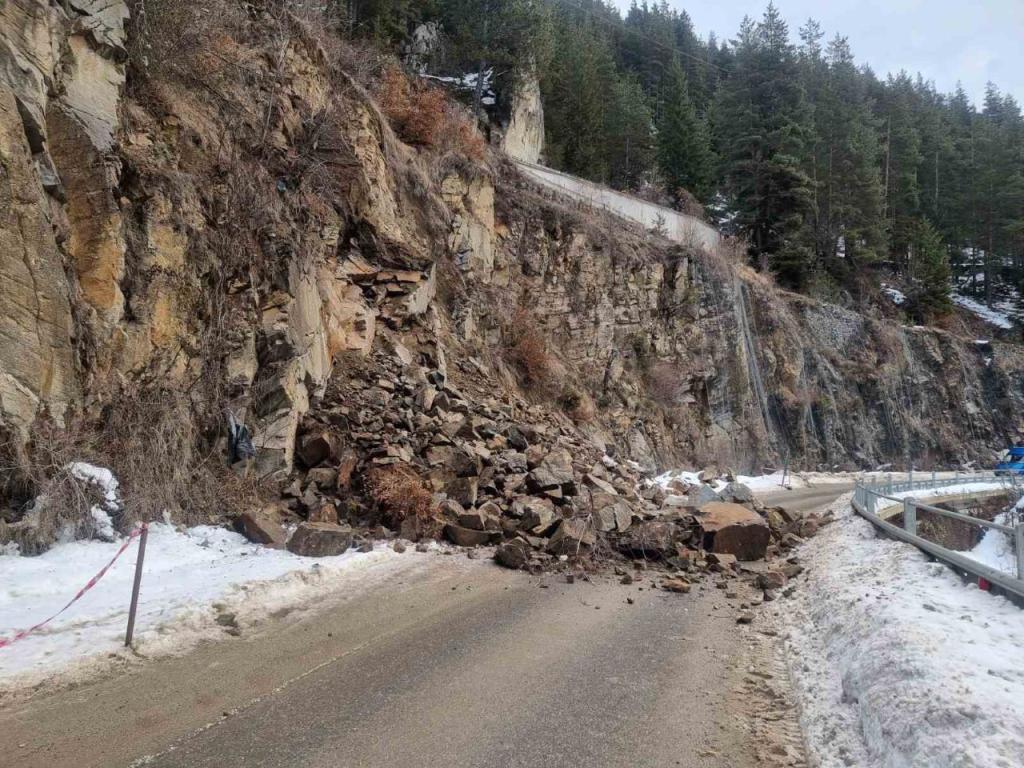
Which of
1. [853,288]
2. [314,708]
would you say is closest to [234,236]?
[314,708]

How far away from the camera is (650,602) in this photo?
786cm

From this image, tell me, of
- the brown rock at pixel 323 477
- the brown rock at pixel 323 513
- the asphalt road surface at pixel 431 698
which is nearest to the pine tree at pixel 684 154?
the brown rock at pixel 323 477

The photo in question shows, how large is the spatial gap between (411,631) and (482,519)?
12.5ft

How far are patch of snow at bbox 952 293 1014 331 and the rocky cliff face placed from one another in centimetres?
3278

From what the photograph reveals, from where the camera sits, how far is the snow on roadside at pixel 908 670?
139 inches

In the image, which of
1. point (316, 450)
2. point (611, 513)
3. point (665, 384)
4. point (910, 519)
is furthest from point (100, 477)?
point (665, 384)

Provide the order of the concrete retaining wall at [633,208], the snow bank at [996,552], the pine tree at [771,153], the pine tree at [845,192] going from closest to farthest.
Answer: the snow bank at [996,552], the concrete retaining wall at [633,208], the pine tree at [771,153], the pine tree at [845,192]

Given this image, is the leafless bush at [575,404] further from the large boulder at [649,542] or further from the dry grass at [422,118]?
the large boulder at [649,542]

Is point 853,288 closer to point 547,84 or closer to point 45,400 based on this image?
point 547,84

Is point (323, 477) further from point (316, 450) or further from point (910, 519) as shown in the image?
point (910, 519)

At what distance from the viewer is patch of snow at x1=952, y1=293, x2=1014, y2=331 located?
155 ft

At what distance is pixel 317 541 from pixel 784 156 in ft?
121

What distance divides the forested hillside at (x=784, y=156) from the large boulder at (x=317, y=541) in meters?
22.9

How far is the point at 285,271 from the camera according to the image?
1177cm
